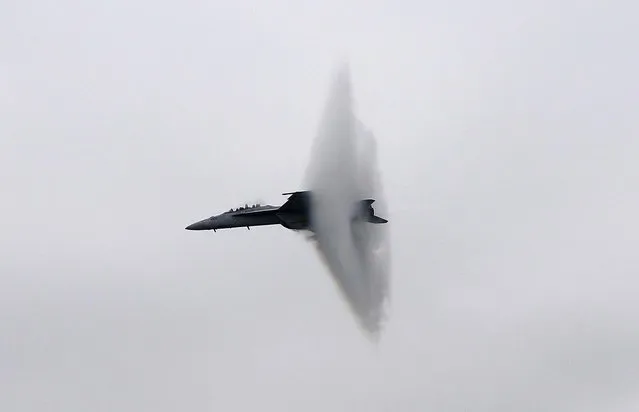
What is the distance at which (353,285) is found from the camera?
354 feet

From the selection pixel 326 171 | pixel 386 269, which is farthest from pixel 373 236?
pixel 326 171

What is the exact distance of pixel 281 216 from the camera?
4151 inches

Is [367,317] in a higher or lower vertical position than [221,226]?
lower

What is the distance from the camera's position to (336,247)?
10500cm

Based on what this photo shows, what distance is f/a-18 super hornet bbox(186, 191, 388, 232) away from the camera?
103125 millimetres

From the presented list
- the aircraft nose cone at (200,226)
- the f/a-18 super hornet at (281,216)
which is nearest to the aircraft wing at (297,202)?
the f/a-18 super hornet at (281,216)

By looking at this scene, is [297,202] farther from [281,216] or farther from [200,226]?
[200,226]

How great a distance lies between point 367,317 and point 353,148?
15008mm

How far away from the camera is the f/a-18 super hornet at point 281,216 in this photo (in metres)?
103

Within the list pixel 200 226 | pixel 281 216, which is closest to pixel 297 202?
pixel 281 216

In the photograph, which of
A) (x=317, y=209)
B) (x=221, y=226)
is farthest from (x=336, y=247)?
(x=221, y=226)

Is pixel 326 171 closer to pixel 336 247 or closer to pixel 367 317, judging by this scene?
pixel 336 247

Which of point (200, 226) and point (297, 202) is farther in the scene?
point (200, 226)

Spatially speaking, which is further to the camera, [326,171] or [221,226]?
[221,226]
